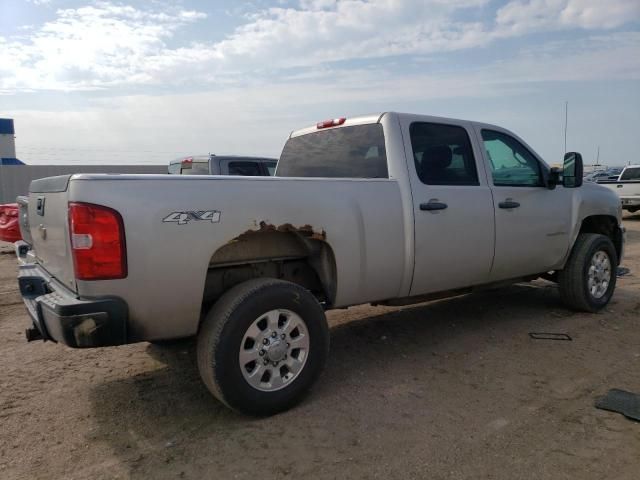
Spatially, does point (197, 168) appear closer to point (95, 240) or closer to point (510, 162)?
point (510, 162)

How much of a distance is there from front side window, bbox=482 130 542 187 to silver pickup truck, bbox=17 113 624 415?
0.02m

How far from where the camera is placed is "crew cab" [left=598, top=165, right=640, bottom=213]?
16.9 meters

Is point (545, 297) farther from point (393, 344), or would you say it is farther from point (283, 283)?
point (283, 283)

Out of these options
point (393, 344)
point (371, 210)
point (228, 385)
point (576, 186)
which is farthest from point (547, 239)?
point (228, 385)

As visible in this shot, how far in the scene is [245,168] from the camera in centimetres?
1018

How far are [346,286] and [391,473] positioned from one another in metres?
1.38

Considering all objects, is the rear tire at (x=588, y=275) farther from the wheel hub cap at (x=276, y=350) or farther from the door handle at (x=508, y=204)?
the wheel hub cap at (x=276, y=350)

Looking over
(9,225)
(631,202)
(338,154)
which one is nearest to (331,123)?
(338,154)

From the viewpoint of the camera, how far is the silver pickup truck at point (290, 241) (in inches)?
115

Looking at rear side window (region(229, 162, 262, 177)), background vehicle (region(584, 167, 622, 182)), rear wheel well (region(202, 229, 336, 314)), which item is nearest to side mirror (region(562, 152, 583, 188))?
rear wheel well (region(202, 229, 336, 314))

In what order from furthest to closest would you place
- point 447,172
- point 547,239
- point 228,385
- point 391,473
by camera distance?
point 547,239
point 447,172
point 228,385
point 391,473

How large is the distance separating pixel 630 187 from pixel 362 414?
16859 millimetres

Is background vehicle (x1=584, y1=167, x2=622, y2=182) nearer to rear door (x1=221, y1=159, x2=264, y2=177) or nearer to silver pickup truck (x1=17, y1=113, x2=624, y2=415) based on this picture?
rear door (x1=221, y1=159, x2=264, y2=177)

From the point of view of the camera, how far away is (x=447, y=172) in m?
4.58
